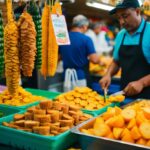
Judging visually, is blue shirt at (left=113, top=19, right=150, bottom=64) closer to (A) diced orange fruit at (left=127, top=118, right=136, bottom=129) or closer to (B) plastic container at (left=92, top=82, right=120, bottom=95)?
(A) diced orange fruit at (left=127, top=118, right=136, bottom=129)

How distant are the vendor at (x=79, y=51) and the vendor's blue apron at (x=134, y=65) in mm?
1363

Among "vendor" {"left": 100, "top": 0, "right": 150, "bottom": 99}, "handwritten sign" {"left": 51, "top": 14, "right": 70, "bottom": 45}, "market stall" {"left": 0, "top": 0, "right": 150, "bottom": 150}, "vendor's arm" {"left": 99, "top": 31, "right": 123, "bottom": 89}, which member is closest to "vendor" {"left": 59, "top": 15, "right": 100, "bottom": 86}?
"vendor's arm" {"left": 99, "top": 31, "right": 123, "bottom": 89}

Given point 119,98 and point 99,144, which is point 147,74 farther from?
point 99,144

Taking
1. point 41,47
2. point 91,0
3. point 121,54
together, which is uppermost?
point 91,0

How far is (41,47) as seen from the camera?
1.86 metres

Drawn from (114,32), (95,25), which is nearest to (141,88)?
(95,25)

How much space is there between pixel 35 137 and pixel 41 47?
683 mm

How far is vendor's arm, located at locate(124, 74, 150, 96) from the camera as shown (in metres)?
2.37

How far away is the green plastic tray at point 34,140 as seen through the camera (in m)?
1.37

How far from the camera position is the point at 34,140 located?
55.1 inches

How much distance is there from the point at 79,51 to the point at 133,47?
1.55 metres

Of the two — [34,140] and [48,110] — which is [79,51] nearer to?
[48,110]

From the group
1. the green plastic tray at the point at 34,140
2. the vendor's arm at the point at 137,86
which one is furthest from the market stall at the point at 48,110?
the vendor's arm at the point at 137,86

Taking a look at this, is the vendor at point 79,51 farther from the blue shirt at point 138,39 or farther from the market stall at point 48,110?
the market stall at point 48,110
